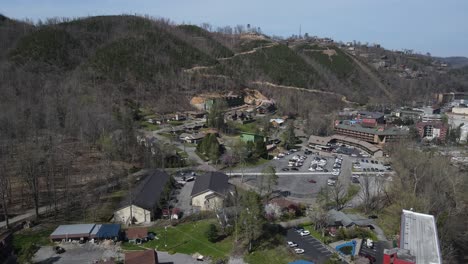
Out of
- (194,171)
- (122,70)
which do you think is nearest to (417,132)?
(194,171)

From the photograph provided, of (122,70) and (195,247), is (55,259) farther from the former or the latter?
(122,70)

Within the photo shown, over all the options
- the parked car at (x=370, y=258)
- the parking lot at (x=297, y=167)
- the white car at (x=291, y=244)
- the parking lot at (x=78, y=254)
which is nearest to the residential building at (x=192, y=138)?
the parking lot at (x=297, y=167)

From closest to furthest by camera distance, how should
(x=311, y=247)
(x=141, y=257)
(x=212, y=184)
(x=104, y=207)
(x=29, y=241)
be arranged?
(x=141, y=257)
(x=311, y=247)
(x=29, y=241)
(x=104, y=207)
(x=212, y=184)

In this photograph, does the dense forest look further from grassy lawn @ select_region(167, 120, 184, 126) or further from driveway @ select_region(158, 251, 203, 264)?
driveway @ select_region(158, 251, 203, 264)

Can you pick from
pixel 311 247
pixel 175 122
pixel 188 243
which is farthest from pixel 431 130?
pixel 188 243

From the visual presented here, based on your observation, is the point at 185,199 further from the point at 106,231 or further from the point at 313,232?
the point at 313,232

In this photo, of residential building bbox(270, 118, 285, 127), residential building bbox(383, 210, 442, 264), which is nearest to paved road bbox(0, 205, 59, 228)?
residential building bbox(383, 210, 442, 264)
